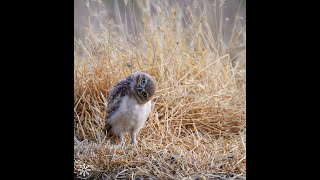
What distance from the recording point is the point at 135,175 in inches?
114

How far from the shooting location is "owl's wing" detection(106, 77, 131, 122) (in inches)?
123

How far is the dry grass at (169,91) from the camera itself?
9.68 ft

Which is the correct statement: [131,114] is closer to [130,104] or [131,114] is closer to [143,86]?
[130,104]

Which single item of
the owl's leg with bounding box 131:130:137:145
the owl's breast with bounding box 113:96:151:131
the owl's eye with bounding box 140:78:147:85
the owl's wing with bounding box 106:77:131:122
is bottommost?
the owl's leg with bounding box 131:130:137:145

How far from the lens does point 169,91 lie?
130 inches

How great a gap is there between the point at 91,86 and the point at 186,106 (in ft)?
1.56

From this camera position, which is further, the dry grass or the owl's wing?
the owl's wing

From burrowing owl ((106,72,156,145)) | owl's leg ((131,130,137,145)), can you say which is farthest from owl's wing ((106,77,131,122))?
owl's leg ((131,130,137,145))

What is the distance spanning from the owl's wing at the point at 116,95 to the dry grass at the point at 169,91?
Answer: 8 cm

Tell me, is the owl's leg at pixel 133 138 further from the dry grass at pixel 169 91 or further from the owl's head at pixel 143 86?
the owl's head at pixel 143 86

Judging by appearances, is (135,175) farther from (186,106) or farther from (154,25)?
(154,25)

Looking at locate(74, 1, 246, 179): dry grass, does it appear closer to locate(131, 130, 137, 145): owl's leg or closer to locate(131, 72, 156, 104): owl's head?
locate(131, 130, 137, 145): owl's leg

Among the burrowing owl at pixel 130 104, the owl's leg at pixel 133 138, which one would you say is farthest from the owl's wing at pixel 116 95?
the owl's leg at pixel 133 138
